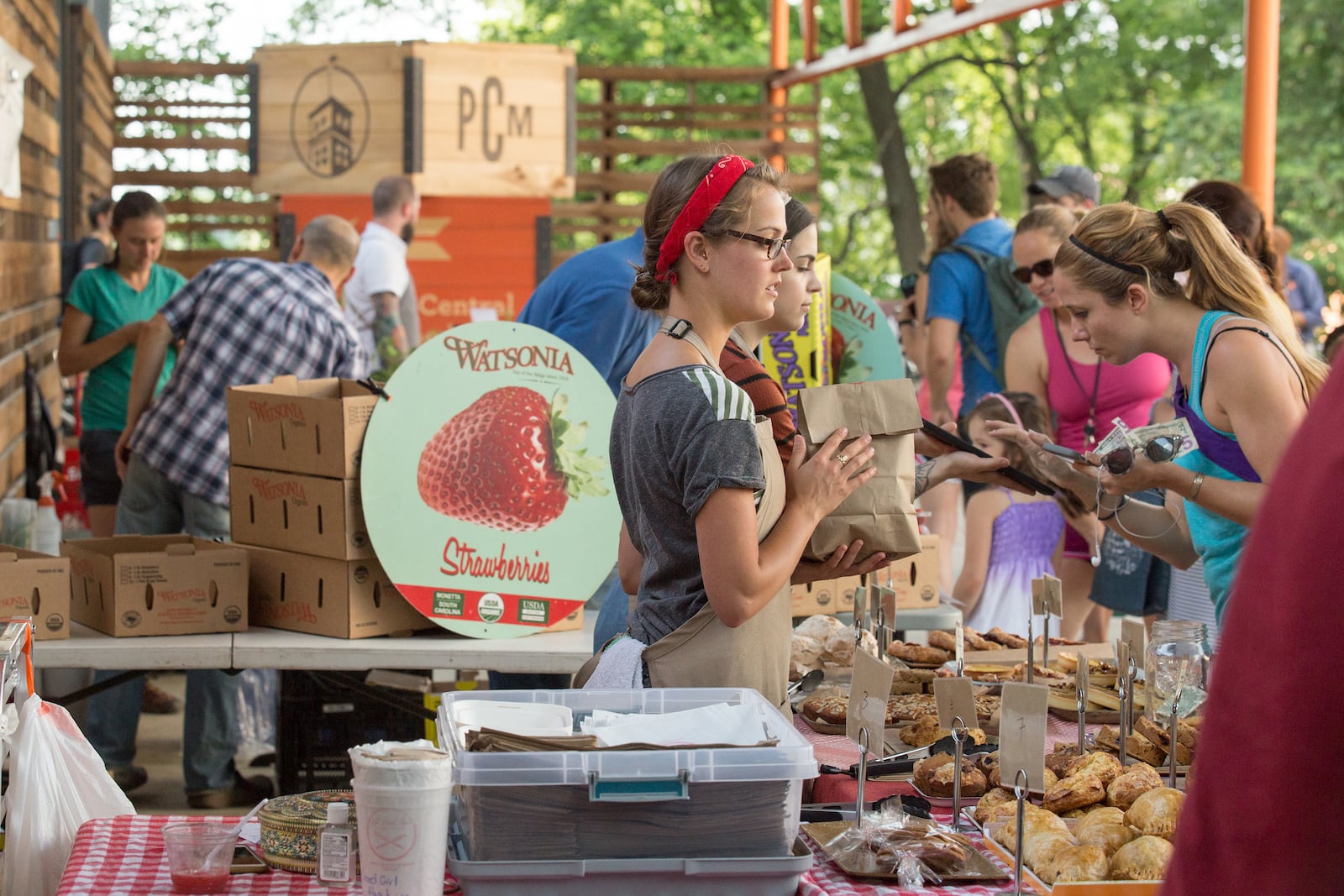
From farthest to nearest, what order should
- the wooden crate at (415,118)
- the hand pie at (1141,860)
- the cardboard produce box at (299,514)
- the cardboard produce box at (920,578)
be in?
the wooden crate at (415,118)
the cardboard produce box at (920,578)
the cardboard produce box at (299,514)
the hand pie at (1141,860)

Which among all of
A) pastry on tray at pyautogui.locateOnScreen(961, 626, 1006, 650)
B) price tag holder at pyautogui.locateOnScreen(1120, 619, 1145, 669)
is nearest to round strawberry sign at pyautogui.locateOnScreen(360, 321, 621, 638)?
pastry on tray at pyautogui.locateOnScreen(961, 626, 1006, 650)

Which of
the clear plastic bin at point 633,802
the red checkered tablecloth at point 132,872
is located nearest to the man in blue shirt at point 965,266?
the clear plastic bin at point 633,802

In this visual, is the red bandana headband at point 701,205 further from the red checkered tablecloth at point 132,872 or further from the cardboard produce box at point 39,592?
the cardboard produce box at point 39,592

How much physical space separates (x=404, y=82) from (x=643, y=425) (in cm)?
646

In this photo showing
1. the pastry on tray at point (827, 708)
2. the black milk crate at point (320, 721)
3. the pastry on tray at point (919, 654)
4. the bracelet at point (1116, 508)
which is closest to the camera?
the pastry on tray at point (827, 708)

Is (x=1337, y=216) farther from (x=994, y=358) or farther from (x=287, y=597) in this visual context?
(x=287, y=597)

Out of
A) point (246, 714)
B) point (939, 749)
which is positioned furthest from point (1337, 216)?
point (939, 749)

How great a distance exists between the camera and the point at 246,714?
5137 millimetres

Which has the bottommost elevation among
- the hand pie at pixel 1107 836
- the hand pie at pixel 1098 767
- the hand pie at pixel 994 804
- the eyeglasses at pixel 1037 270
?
the hand pie at pixel 994 804

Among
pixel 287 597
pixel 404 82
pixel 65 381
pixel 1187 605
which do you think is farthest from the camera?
pixel 65 381

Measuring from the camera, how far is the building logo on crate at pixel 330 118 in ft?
26.3

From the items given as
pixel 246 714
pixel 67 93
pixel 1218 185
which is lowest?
pixel 246 714

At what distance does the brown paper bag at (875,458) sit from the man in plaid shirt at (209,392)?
258 centimetres

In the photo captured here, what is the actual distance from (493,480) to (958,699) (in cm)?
174
